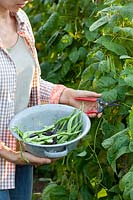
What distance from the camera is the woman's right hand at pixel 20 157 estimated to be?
224 centimetres

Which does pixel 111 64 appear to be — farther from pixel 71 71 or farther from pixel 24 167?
pixel 71 71

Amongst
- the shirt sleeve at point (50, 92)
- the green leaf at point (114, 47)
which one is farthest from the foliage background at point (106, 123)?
the shirt sleeve at point (50, 92)

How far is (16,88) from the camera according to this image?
2.34 m

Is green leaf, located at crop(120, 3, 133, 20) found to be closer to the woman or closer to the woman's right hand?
the woman

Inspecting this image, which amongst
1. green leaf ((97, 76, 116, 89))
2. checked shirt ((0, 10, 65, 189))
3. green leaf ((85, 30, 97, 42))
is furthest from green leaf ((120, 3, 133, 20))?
green leaf ((85, 30, 97, 42))

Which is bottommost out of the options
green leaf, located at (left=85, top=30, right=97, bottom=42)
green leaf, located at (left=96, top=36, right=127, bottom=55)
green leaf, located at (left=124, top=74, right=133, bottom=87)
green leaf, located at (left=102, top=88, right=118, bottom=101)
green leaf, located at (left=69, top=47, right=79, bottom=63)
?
green leaf, located at (left=69, top=47, right=79, bottom=63)

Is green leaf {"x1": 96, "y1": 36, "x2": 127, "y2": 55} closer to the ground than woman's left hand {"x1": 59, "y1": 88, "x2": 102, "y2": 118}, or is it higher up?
higher up

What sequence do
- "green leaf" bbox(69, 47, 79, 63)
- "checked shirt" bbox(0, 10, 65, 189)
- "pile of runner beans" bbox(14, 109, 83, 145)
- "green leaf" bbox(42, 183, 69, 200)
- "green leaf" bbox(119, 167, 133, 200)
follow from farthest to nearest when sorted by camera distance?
"green leaf" bbox(69, 47, 79, 63), "green leaf" bbox(42, 183, 69, 200), "checked shirt" bbox(0, 10, 65, 189), "pile of runner beans" bbox(14, 109, 83, 145), "green leaf" bbox(119, 167, 133, 200)

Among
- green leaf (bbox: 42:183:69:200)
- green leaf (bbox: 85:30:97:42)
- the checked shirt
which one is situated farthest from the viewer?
green leaf (bbox: 85:30:97:42)

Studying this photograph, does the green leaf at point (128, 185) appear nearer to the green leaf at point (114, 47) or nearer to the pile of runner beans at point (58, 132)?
the pile of runner beans at point (58, 132)

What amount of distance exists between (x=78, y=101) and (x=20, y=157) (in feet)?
0.96

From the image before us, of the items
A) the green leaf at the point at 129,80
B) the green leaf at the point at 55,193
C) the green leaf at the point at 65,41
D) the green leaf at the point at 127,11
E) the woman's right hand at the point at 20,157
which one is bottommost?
the green leaf at the point at 55,193

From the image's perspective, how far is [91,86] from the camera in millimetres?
2480

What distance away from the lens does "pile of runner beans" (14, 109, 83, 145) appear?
2.17m
